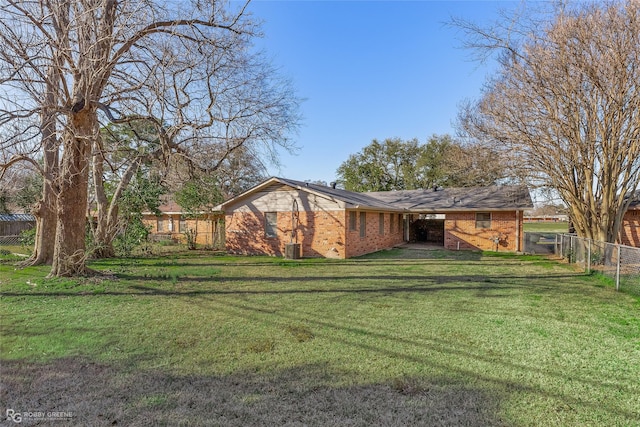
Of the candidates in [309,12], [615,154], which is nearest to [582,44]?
[615,154]

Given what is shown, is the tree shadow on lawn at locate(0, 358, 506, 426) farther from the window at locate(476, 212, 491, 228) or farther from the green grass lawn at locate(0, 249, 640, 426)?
the window at locate(476, 212, 491, 228)

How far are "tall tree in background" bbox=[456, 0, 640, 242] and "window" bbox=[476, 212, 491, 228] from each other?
493 centimetres

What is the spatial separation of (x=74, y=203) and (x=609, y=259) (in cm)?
1444

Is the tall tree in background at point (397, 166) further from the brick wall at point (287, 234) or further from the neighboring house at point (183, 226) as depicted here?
the neighboring house at point (183, 226)

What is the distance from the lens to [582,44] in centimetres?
1011

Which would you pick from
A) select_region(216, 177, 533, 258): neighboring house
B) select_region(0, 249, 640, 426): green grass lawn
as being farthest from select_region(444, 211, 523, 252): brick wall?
select_region(0, 249, 640, 426): green grass lawn

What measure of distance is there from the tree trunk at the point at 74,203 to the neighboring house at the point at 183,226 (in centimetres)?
1003

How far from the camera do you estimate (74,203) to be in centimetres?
910

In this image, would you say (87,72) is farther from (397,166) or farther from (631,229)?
(397,166)

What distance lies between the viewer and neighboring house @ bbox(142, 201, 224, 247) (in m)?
20.2

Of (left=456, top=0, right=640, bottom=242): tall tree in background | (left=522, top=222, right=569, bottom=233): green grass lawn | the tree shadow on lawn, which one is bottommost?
the tree shadow on lawn

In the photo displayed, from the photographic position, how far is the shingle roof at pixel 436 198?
15961mm

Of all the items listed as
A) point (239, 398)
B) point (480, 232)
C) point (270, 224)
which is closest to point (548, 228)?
point (480, 232)

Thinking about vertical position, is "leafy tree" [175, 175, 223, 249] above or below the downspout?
above
